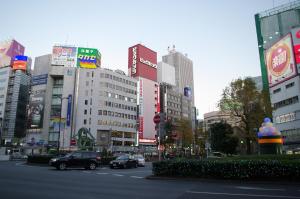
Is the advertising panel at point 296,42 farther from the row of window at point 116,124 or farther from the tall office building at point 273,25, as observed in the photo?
the row of window at point 116,124

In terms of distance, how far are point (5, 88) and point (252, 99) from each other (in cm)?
9876

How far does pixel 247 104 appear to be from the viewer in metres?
38.1

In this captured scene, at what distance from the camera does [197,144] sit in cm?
8856

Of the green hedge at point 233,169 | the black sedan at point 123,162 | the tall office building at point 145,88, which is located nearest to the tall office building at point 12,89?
the tall office building at point 145,88

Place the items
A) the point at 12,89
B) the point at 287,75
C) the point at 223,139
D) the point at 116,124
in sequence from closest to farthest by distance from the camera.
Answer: the point at 287,75 → the point at 223,139 → the point at 116,124 → the point at 12,89

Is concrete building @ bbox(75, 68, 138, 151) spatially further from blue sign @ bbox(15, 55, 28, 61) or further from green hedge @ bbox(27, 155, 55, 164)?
green hedge @ bbox(27, 155, 55, 164)

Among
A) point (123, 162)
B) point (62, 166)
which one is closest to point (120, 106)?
point (123, 162)

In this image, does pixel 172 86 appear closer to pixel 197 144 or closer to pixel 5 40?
pixel 197 144

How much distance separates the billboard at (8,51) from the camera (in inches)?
4038

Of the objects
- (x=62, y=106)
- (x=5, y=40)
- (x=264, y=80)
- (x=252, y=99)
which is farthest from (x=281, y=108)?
(x=5, y=40)

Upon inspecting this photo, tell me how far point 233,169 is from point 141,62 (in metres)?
96.2

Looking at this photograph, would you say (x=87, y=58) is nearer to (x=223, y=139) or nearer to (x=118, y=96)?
(x=118, y=96)

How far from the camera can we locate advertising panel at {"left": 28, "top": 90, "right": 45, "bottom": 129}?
90938 mm

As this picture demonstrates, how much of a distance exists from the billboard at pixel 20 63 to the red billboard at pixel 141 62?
136 feet
